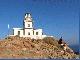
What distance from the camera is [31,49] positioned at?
53.3 m

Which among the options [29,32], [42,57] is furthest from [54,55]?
[29,32]

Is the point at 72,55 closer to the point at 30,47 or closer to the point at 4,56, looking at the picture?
the point at 30,47

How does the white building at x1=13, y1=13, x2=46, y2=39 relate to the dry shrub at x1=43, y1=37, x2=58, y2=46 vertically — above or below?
above

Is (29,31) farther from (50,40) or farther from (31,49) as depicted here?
(31,49)

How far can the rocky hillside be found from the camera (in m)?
51.8

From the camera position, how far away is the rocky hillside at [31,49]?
5178cm

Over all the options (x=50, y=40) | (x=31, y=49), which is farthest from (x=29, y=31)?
(x=31, y=49)

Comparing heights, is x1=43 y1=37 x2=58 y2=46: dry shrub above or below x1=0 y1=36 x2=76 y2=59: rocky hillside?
above

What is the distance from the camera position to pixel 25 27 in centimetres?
5944

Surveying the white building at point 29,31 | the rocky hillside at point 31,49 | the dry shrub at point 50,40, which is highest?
the white building at point 29,31

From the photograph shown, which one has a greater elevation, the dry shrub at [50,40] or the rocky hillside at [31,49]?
the dry shrub at [50,40]

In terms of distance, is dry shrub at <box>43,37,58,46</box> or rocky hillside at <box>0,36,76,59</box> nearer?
rocky hillside at <box>0,36,76,59</box>

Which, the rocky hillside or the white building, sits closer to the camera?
the rocky hillside

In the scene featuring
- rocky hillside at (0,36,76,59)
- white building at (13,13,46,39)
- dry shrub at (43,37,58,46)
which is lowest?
rocky hillside at (0,36,76,59)
